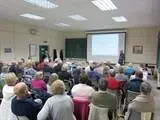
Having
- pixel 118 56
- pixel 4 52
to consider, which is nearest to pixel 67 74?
pixel 4 52

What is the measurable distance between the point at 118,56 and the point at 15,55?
21.2ft

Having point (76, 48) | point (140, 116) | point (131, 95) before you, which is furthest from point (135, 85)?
point (76, 48)

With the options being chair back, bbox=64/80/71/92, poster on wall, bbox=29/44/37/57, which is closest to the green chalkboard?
poster on wall, bbox=29/44/37/57

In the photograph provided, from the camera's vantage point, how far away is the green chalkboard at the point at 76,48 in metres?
13.3

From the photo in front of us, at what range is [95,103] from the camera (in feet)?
8.20

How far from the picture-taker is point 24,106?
2.21m

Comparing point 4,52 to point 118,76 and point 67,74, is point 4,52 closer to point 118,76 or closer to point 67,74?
point 67,74

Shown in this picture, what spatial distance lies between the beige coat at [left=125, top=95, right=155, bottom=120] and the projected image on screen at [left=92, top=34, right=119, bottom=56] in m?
9.53

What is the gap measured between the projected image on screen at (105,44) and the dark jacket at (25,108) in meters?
10.1

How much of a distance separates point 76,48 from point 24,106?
11.5m

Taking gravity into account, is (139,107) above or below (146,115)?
above

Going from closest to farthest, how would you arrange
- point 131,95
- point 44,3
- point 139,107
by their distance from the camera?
1. point 139,107
2. point 131,95
3. point 44,3

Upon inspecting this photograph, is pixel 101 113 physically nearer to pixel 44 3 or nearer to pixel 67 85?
pixel 67 85

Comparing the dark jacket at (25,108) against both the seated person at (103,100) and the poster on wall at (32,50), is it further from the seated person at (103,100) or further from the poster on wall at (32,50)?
the poster on wall at (32,50)
